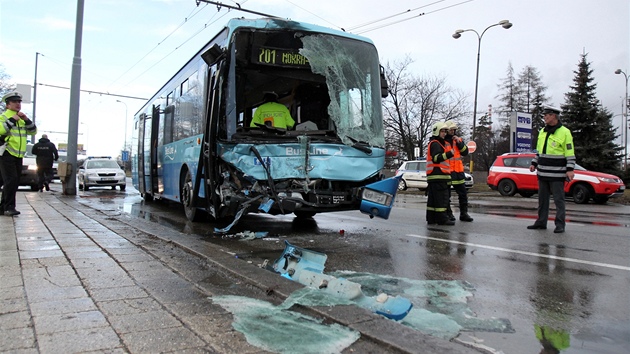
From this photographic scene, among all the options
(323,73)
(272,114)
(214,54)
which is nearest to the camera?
(214,54)

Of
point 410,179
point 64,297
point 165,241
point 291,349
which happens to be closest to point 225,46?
point 165,241

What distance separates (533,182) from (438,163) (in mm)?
11293

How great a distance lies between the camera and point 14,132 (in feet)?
24.8

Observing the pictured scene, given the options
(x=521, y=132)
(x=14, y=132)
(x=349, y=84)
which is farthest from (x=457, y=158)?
(x=521, y=132)

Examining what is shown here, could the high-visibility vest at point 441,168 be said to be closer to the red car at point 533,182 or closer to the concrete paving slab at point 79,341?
the concrete paving slab at point 79,341

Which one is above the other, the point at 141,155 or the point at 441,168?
the point at 141,155

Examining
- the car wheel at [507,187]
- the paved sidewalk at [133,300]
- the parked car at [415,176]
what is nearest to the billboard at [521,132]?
the parked car at [415,176]

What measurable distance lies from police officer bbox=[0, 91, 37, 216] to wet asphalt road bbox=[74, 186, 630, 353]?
2.57 m

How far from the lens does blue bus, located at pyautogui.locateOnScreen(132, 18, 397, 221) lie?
625 cm

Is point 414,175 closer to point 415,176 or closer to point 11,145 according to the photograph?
point 415,176

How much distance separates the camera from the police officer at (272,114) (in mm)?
7281

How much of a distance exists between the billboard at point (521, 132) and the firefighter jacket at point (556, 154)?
50.0ft

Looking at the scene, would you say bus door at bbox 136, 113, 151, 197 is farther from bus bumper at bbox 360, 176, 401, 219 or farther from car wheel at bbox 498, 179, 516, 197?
car wheel at bbox 498, 179, 516, 197

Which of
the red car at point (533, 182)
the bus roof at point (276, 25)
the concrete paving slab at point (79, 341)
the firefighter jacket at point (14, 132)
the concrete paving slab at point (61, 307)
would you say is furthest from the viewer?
the red car at point (533, 182)
